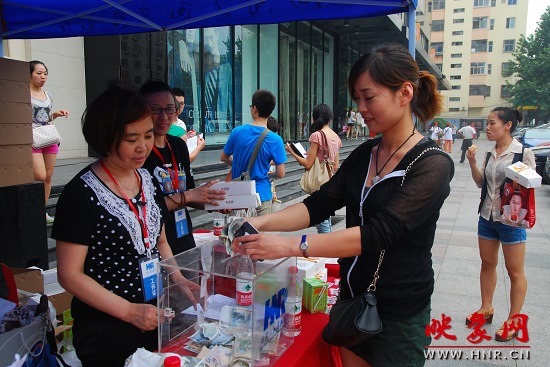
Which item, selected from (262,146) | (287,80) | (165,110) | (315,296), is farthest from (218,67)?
(315,296)

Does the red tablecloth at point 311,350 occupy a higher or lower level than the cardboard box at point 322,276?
lower

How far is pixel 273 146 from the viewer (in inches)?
157

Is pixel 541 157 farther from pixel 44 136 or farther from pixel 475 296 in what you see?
pixel 44 136

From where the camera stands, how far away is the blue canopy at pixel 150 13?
2582mm

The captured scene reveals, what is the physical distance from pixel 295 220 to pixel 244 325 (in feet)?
1.54

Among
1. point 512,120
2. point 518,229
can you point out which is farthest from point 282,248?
point 512,120

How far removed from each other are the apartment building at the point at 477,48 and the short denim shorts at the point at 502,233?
2411 inches

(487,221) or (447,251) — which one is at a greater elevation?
(487,221)

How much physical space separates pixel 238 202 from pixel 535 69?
180 feet

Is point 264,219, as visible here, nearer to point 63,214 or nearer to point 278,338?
point 278,338

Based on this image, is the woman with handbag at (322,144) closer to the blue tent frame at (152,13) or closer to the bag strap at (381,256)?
the blue tent frame at (152,13)

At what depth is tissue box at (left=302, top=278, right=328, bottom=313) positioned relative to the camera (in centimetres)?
205

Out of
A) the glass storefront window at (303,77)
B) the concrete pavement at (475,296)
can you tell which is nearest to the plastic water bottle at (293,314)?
the concrete pavement at (475,296)

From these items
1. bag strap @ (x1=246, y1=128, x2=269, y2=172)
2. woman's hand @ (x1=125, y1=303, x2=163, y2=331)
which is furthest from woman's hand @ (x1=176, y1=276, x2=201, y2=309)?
bag strap @ (x1=246, y1=128, x2=269, y2=172)
